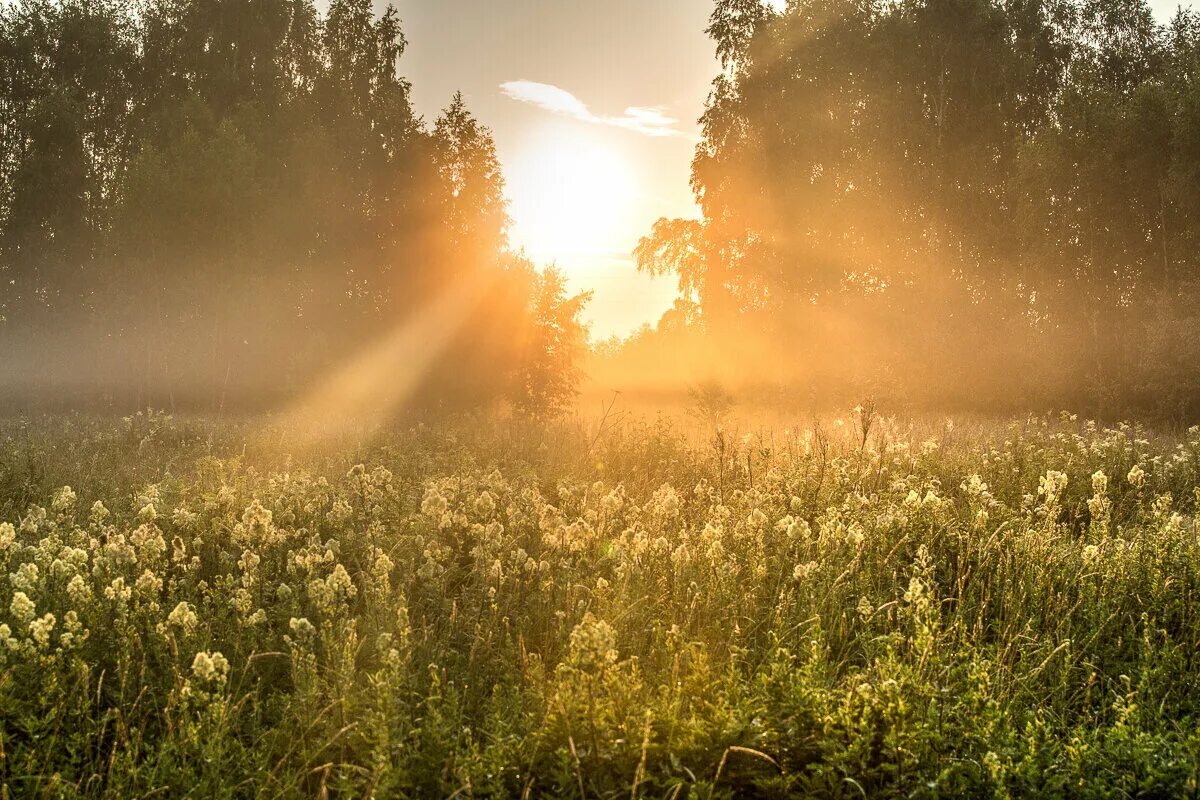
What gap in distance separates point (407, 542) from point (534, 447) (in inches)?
259

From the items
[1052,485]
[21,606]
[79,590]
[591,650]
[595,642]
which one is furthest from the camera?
[1052,485]

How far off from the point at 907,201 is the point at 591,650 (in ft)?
92.4

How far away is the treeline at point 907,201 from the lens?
25641 millimetres

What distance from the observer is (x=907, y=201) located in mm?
28219

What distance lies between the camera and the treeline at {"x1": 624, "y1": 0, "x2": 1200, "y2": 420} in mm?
25641

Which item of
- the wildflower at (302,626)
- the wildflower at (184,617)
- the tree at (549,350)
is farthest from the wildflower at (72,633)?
the tree at (549,350)

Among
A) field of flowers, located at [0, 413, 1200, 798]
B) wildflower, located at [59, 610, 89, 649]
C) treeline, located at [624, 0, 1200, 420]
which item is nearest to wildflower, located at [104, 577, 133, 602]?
field of flowers, located at [0, 413, 1200, 798]

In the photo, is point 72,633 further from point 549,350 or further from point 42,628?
point 549,350

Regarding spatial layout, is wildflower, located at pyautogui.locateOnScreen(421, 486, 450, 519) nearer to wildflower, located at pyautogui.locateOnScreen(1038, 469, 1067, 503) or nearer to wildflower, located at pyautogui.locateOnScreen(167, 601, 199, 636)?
wildflower, located at pyautogui.locateOnScreen(167, 601, 199, 636)

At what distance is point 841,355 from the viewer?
1117 inches

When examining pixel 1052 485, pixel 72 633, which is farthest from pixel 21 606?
pixel 1052 485

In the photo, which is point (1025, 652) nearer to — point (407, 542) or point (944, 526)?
point (944, 526)

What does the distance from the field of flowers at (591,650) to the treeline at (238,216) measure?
14.6m

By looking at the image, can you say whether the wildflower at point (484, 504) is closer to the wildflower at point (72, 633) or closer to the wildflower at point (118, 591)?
the wildflower at point (118, 591)
